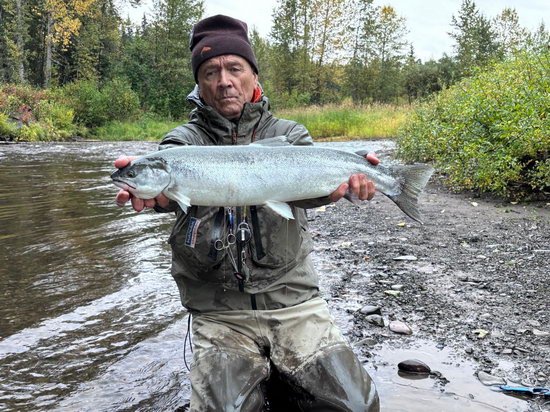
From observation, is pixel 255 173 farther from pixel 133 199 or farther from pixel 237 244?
pixel 133 199

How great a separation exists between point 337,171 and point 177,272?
4.12 ft

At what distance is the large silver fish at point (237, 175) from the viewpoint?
9.85 ft

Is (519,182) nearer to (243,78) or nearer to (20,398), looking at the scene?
(243,78)

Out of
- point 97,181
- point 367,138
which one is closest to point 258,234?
point 97,181

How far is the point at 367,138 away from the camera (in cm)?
2869

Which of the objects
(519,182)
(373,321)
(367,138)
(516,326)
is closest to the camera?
(516,326)

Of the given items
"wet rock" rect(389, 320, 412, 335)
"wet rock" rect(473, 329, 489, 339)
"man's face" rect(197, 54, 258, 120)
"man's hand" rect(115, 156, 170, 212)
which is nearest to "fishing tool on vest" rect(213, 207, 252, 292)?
"man's hand" rect(115, 156, 170, 212)

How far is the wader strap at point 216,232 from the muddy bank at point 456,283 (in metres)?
1.52

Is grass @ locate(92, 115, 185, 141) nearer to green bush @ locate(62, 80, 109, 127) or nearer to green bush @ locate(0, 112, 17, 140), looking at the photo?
green bush @ locate(62, 80, 109, 127)

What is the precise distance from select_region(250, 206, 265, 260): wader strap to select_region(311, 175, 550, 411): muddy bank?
1.30 metres

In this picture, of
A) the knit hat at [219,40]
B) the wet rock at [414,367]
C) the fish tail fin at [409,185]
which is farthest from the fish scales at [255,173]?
the wet rock at [414,367]

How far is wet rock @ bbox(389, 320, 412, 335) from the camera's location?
423cm

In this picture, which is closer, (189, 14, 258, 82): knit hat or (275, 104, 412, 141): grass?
(189, 14, 258, 82): knit hat

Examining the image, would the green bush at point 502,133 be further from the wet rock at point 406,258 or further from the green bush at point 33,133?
the green bush at point 33,133
